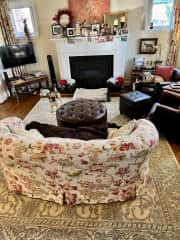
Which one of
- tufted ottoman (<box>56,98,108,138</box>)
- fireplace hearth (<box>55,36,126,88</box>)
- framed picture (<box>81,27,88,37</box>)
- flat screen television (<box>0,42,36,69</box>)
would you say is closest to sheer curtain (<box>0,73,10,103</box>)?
flat screen television (<box>0,42,36,69</box>)

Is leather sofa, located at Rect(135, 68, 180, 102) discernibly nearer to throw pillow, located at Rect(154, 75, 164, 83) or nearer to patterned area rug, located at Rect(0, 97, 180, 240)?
throw pillow, located at Rect(154, 75, 164, 83)

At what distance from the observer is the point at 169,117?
8.48 ft

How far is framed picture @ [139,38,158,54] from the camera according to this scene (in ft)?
15.3

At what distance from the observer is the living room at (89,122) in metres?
1.51

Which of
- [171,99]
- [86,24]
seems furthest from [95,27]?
[171,99]

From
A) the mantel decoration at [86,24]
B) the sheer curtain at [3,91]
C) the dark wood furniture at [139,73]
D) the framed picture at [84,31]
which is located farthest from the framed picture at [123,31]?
the sheer curtain at [3,91]

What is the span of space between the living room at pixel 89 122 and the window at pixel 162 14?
2 centimetres

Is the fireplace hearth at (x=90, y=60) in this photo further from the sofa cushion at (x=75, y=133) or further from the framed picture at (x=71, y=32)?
the sofa cushion at (x=75, y=133)

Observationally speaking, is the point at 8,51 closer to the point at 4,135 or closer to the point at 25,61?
the point at 25,61

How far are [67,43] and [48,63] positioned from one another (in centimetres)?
74

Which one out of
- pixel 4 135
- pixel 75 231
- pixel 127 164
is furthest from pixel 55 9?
pixel 75 231

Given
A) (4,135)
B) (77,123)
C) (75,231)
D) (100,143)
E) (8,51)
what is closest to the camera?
(100,143)

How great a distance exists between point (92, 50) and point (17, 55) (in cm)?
194

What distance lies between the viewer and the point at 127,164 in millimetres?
1500
